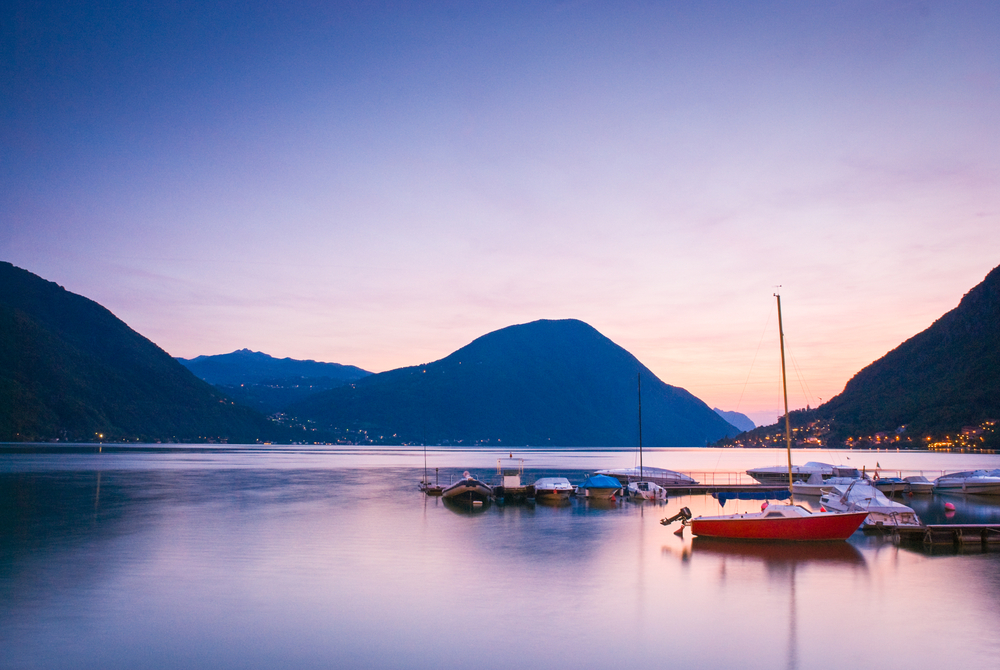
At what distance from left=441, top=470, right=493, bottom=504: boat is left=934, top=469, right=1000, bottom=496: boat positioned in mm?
47347

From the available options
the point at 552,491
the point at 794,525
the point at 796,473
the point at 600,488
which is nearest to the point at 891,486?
the point at 796,473

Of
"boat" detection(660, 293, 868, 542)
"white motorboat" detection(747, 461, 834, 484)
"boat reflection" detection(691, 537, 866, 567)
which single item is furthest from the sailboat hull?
"white motorboat" detection(747, 461, 834, 484)

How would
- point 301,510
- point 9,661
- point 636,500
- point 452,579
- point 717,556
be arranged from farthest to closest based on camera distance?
1. point 636,500
2. point 301,510
3. point 717,556
4. point 452,579
5. point 9,661

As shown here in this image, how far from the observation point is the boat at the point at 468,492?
55531 mm

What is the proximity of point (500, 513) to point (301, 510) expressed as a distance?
1394cm

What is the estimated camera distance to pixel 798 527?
33.8 metres

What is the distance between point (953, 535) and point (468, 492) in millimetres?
32590

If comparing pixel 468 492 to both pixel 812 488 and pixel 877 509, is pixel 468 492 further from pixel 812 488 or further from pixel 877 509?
pixel 812 488

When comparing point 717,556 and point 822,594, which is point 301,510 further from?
point 822,594

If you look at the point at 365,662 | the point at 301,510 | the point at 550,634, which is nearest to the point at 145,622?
the point at 365,662

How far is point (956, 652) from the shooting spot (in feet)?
56.0

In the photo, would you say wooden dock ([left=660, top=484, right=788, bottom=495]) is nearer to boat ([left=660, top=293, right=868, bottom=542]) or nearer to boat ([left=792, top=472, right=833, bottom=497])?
boat ([left=792, top=472, right=833, bottom=497])

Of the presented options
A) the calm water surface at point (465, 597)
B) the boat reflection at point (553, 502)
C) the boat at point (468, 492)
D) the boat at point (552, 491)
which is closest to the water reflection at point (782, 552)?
the calm water surface at point (465, 597)

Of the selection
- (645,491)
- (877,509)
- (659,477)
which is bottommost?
(645,491)
